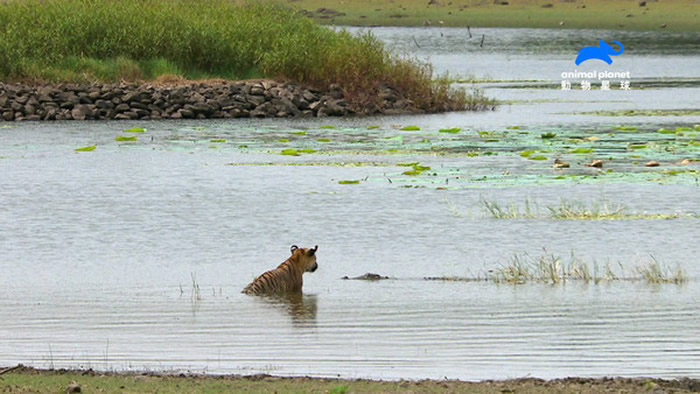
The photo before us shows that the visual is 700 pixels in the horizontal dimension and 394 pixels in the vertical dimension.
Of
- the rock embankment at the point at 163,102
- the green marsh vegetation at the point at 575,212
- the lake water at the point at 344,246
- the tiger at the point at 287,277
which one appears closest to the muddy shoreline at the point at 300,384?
the lake water at the point at 344,246

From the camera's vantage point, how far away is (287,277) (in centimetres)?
1444

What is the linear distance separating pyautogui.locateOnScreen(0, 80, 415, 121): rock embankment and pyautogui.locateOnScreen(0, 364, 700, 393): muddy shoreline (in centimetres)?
3125

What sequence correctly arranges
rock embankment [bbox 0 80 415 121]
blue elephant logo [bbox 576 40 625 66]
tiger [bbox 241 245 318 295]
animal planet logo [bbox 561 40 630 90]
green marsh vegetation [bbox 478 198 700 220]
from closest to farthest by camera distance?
tiger [bbox 241 245 318 295]
green marsh vegetation [bbox 478 198 700 220]
rock embankment [bbox 0 80 415 121]
animal planet logo [bbox 561 40 630 90]
blue elephant logo [bbox 576 40 625 66]

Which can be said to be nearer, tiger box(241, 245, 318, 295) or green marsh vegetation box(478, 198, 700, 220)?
tiger box(241, 245, 318, 295)

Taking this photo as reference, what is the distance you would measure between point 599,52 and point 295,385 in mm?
74954

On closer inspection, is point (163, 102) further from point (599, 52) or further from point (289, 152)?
point (599, 52)

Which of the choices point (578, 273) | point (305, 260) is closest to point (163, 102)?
point (305, 260)

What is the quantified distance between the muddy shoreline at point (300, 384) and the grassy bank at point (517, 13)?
83.4 m

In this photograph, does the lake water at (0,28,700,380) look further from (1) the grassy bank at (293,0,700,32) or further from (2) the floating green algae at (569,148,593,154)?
(1) the grassy bank at (293,0,700,32)

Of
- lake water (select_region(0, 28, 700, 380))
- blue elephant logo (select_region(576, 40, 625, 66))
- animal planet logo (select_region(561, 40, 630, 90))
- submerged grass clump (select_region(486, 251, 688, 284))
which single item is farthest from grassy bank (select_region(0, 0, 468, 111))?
blue elephant logo (select_region(576, 40, 625, 66))

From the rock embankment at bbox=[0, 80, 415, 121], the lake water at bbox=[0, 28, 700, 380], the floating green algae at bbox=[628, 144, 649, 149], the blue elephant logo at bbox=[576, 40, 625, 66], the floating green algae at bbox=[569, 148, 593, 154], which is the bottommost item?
the lake water at bbox=[0, 28, 700, 380]

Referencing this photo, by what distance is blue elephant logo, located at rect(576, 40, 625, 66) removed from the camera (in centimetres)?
7249

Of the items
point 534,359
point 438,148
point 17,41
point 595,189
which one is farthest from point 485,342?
point 17,41

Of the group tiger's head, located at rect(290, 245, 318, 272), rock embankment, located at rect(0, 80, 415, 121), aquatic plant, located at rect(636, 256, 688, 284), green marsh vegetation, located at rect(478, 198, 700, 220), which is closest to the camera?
tiger's head, located at rect(290, 245, 318, 272)
